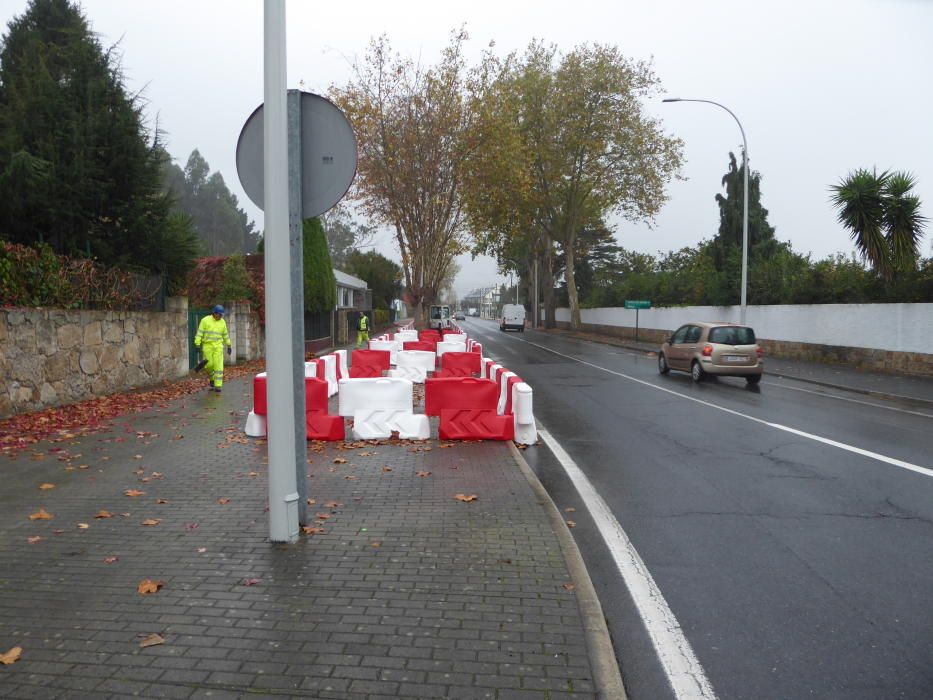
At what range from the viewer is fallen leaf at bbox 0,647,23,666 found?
3.25 metres

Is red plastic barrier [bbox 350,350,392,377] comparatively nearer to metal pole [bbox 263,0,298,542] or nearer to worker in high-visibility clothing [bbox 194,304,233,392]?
worker in high-visibility clothing [bbox 194,304,233,392]

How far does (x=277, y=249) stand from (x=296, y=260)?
247 millimetres

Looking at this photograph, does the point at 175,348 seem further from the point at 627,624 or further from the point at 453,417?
the point at 627,624

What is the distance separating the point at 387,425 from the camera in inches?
358

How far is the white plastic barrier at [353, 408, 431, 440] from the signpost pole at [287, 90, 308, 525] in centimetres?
394

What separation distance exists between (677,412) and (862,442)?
10.9ft

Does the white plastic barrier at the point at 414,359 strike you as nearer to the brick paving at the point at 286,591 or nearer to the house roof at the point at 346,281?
the brick paving at the point at 286,591

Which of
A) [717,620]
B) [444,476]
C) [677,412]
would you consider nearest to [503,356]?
[677,412]

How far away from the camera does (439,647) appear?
135 inches

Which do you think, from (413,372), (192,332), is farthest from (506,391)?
(192,332)

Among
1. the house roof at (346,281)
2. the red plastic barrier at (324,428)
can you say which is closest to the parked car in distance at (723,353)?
the red plastic barrier at (324,428)

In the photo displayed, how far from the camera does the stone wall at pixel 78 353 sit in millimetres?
10031

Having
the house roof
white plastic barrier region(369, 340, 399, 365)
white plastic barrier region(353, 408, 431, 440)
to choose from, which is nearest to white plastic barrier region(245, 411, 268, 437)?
white plastic barrier region(353, 408, 431, 440)

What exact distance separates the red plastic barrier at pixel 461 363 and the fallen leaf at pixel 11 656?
12.9 meters
